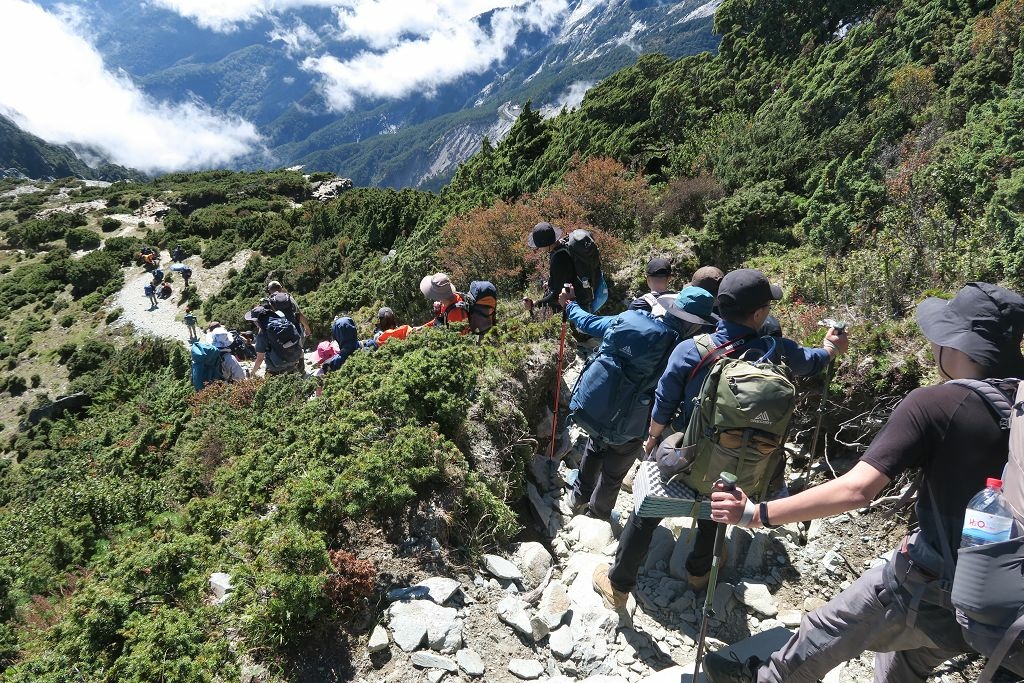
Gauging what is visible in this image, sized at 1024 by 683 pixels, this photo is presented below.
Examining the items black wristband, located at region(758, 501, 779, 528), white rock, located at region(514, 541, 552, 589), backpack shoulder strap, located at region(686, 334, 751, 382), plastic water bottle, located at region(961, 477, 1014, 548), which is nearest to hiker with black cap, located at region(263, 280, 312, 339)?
white rock, located at region(514, 541, 552, 589)

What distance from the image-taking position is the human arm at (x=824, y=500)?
80.6 inches

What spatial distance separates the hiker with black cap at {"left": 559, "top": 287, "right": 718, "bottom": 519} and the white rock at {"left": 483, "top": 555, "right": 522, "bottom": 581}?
2.92 feet

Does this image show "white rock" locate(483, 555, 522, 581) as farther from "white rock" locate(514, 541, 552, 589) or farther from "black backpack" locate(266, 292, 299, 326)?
"black backpack" locate(266, 292, 299, 326)

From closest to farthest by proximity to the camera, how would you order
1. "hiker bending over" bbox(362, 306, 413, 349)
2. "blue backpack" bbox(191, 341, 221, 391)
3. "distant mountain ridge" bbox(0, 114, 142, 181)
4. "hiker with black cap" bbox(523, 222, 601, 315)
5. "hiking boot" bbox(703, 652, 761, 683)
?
"hiking boot" bbox(703, 652, 761, 683) → "hiker with black cap" bbox(523, 222, 601, 315) → "hiker bending over" bbox(362, 306, 413, 349) → "blue backpack" bbox(191, 341, 221, 391) → "distant mountain ridge" bbox(0, 114, 142, 181)

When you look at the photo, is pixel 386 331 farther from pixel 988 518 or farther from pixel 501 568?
pixel 988 518

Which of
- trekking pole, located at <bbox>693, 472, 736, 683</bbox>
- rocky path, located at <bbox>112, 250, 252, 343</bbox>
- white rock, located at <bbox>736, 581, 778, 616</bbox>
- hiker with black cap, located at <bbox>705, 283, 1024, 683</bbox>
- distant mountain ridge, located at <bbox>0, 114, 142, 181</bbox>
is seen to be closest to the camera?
hiker with black cap, located at <bbox>705, 283, 1024, 683</bbox>

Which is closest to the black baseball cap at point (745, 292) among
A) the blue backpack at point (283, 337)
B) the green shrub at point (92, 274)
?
the blue backpack at point (283, 337)

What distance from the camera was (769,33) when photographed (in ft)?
71.6

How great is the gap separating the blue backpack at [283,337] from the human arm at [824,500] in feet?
→ 24.6

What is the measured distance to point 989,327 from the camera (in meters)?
2.03

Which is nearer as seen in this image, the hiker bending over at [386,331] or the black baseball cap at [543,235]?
the black baseball cap at [543,235]

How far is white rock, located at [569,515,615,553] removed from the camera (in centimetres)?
Result: 452

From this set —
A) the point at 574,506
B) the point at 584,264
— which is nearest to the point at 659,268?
the point at 584,264

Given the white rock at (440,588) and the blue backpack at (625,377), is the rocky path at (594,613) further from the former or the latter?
the blue backpack at (625,377)
